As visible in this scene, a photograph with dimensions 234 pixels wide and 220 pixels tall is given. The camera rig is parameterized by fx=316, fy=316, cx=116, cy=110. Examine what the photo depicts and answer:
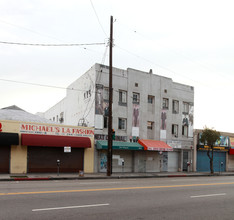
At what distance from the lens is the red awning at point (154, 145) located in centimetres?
3037

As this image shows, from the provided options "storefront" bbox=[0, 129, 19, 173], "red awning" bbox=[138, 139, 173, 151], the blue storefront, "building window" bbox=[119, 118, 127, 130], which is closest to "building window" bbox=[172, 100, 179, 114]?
"red awning" bbox=[138, 139, 173, 151]

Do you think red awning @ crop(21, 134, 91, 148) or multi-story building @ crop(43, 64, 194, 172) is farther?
multi-story building @ crop(43, 64, 194, 172)

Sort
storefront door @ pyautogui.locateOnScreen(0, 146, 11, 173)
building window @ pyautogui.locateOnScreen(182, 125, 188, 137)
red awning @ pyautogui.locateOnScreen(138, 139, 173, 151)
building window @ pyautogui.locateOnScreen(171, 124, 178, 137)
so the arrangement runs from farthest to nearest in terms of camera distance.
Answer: building window @ pyautogui.locateOnScreen(182, 125, 188, 137)
building window @ pyautogui.locateOnScreen(171, 124, 178, 137)
red awning @ pyautogui.locateOnScreen(138, 139, 173, 151)
storefront door @ pyautogui.locateOnScreen(0, 146, 11, 173)

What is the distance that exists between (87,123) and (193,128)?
13474 millimetres

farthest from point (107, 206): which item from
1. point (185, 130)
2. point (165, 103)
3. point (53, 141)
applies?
point (185, 130)

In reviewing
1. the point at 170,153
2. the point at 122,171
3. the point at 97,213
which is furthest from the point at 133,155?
the point at 97,213

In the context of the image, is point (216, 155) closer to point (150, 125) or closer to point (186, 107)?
point (186, 107)

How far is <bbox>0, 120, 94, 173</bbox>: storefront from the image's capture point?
24.5 m

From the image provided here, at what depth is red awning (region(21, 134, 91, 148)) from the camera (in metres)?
24.5

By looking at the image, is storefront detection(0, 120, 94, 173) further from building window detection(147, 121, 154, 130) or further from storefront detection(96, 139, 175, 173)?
building window detection(147, 121, 154, 130)

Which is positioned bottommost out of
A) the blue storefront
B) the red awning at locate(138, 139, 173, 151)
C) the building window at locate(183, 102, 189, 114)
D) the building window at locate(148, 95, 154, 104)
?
the blue storefront

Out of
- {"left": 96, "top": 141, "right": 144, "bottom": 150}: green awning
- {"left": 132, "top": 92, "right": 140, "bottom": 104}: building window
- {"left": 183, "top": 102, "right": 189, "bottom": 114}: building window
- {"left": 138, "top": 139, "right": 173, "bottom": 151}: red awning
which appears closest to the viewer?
{"left": 96, "top": 141, "right": 144, "bottom": 150}: green awning

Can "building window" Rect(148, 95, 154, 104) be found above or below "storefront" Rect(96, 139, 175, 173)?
above

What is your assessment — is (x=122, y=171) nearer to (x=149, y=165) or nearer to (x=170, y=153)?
(x=149, y=165)
